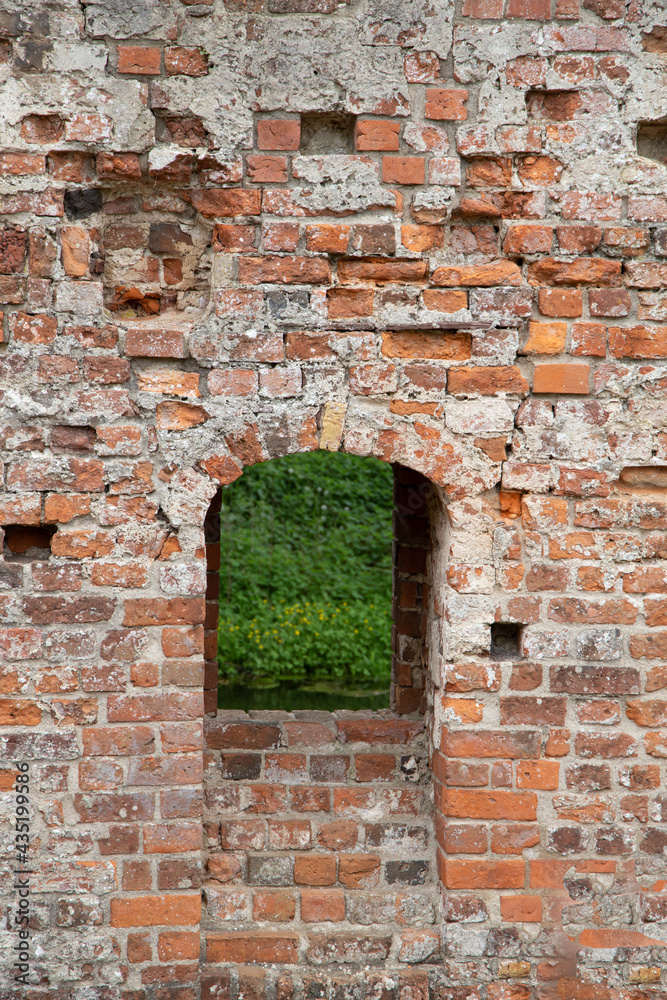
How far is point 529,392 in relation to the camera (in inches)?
129

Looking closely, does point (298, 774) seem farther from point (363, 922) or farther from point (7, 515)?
point (7, 515)

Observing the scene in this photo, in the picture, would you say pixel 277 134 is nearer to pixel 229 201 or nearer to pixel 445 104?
pixel 229 201

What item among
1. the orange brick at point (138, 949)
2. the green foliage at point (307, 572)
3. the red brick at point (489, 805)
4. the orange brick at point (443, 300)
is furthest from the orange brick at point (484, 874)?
the green foliage at point (307, 572)

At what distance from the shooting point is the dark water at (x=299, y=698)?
8.32m

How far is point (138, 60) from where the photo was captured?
3090 mm

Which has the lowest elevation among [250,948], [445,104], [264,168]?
[250,948]

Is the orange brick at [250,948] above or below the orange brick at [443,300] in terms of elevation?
below

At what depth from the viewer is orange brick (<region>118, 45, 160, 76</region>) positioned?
308cm

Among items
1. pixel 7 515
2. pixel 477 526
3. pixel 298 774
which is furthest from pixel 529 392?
pixel 7 515

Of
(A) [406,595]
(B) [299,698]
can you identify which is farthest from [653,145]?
(B) [299,698]

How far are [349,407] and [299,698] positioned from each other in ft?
19.0

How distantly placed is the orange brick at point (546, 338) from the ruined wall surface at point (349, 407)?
0.02 meters

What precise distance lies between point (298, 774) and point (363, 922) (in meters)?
0.59

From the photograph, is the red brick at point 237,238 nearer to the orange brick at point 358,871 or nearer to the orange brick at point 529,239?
the orange brick at point 529,239
